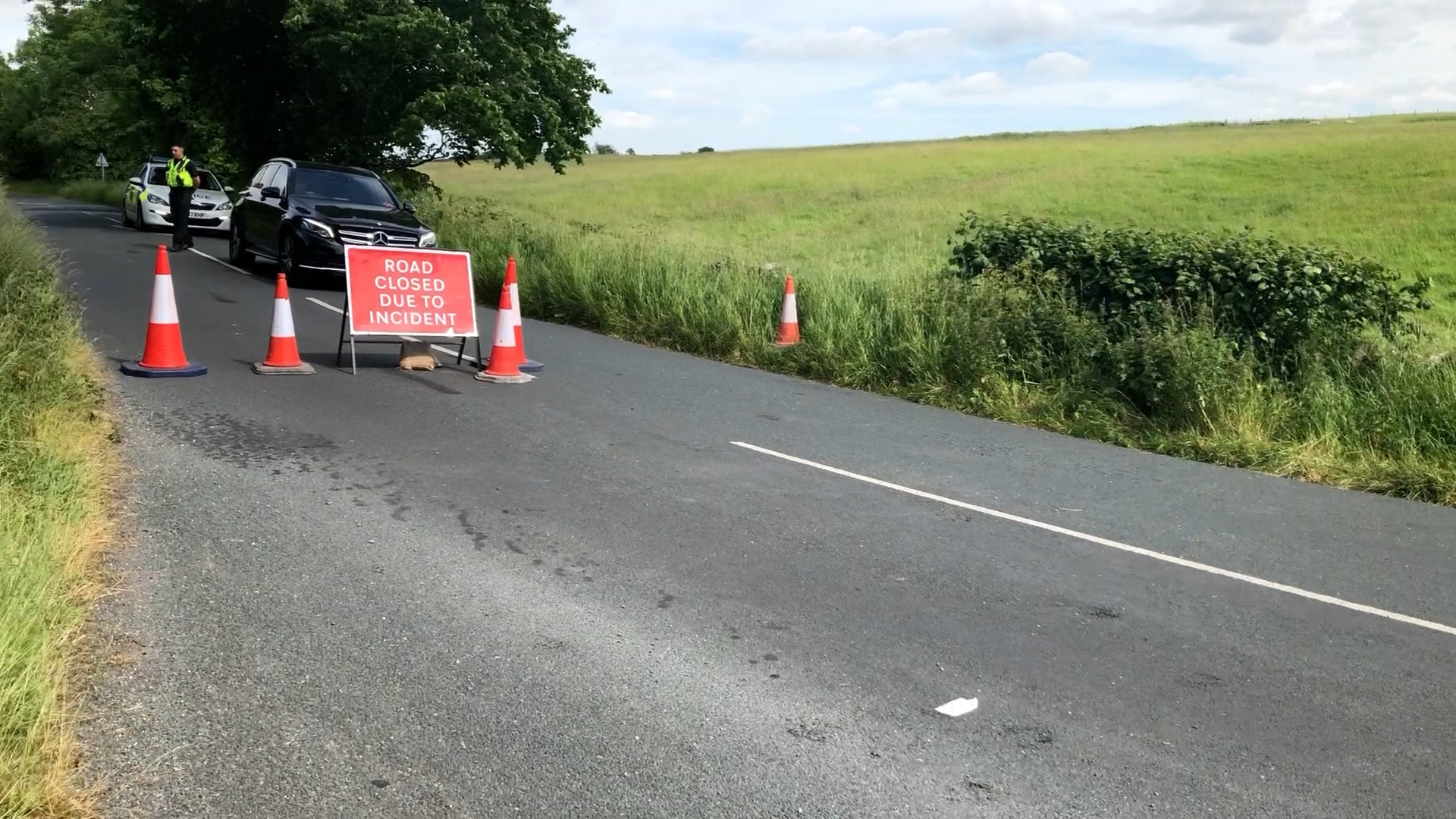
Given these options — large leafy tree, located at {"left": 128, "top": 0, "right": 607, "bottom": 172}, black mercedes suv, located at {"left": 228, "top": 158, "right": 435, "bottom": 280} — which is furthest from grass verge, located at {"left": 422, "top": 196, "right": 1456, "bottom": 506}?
large leafy tree, located at {"left": 128, "top": 0, "right": 607, "bottom": 172}

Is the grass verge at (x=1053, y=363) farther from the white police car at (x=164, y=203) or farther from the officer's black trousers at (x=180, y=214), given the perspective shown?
the white police car at (x=164, y=203)

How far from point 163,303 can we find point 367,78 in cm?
1833

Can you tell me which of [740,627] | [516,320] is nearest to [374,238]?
[516,320]

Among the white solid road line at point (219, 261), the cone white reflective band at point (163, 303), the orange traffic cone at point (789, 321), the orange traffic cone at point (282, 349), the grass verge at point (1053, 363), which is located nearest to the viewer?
the grass verge at point (1053, 363)

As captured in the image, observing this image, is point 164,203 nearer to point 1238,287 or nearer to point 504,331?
point 504,331

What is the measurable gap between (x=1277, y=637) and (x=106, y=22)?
5303 cm

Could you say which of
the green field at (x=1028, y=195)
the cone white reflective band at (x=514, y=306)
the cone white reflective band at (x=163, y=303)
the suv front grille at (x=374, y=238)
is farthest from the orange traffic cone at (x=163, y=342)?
the green field at (x=1028, y=195)

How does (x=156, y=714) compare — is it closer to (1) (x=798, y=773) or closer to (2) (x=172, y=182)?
(1) (x=798, y=773)

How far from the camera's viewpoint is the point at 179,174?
19938 mm

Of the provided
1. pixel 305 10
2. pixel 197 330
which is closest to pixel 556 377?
pixel 197 330

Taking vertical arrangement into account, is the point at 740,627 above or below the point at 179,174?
below

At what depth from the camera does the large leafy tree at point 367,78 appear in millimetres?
25812

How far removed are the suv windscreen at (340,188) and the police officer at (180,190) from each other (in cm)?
332

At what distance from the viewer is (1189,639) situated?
508 centimetres
